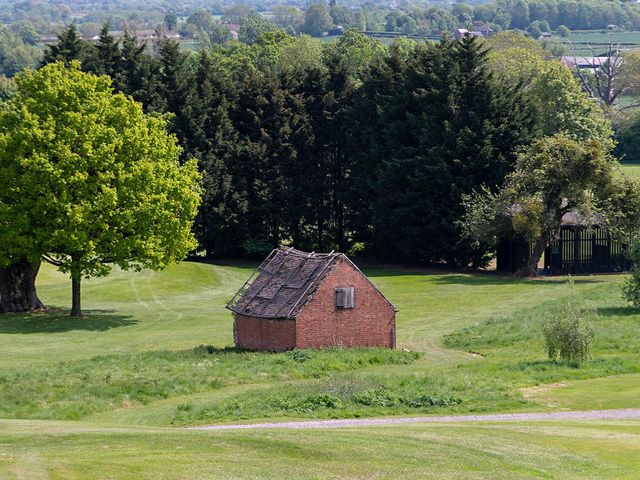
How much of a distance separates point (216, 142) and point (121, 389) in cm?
5613

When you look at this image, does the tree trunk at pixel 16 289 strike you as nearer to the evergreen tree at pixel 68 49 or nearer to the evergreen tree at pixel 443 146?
Answer: the evergreen tree at pixel 68 49

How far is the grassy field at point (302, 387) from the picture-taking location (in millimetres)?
25656

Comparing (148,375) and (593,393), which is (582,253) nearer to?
(593,393)

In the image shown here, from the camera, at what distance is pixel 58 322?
2557 inches

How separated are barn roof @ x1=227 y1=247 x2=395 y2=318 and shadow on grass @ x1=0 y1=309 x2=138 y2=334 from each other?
34.3ft

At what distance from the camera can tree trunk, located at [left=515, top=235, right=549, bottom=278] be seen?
8239 centimetres

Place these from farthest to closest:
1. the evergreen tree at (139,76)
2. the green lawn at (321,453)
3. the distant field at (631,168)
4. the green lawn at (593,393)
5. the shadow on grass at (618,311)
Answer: the distant field at (631,168)
the evergreen tree at (139,76)
the shadow on grass at (618,311)
the green lawn at (593,393)
the green lawn at (321,453)

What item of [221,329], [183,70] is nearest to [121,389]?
[221,329]

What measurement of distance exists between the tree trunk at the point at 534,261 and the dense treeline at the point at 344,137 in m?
5.56

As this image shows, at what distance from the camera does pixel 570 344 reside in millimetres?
45844

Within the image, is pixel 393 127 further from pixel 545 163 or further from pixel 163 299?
pixel 163 299

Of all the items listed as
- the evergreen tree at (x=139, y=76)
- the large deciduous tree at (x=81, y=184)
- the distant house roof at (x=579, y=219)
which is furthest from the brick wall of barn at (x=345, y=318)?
the evergreen tree at (x=139, y=76)

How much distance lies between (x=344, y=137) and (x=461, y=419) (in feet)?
214

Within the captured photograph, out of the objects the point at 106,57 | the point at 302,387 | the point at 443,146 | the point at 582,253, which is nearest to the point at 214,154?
the point at 106,57
